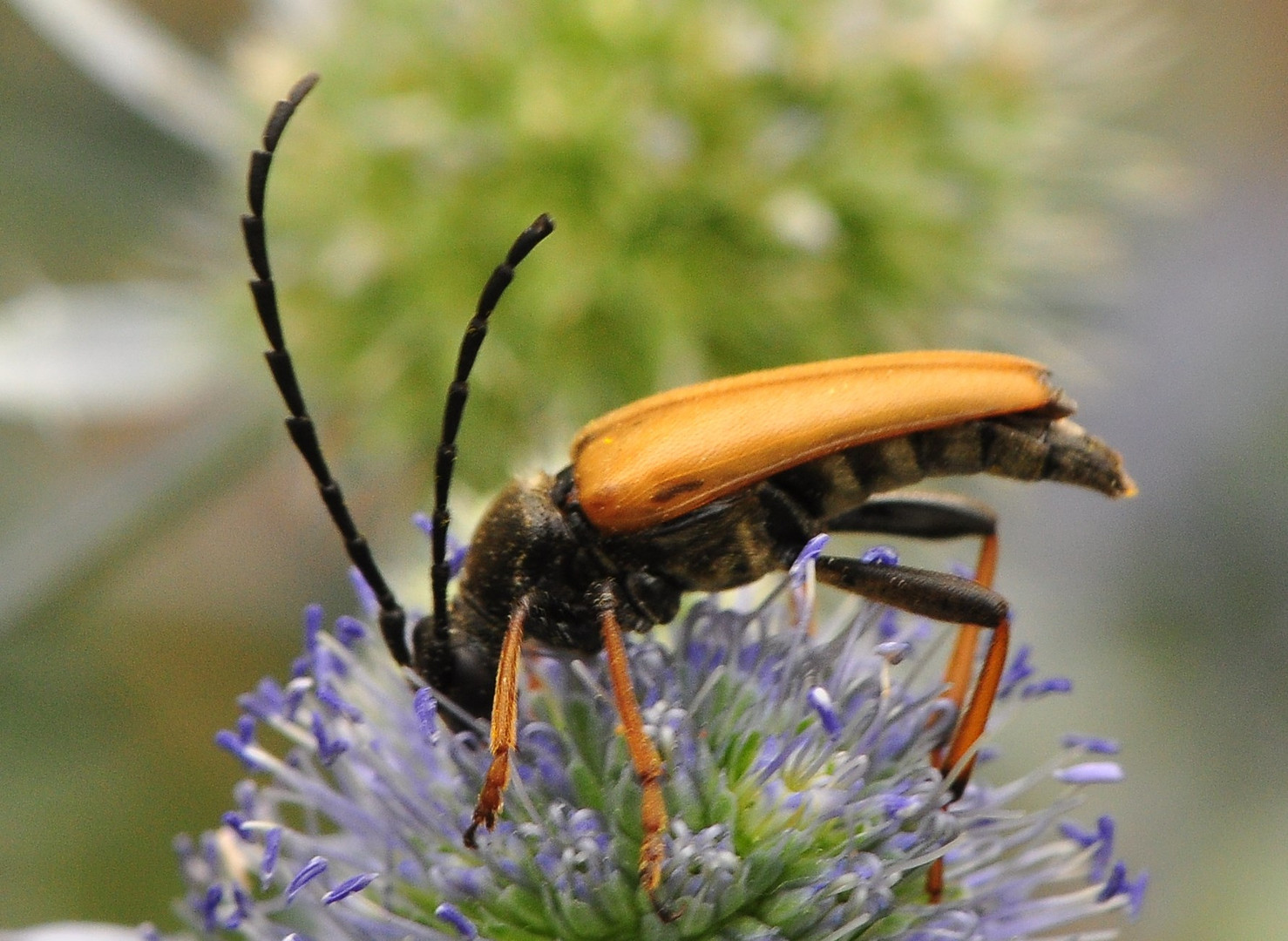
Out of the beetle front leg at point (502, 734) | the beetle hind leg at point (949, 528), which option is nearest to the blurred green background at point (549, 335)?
the beetle hind leg at point (949, 528)

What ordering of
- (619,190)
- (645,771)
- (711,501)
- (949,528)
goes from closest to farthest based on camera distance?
(645,771)
(711,501)
(949,528)
(619,190)

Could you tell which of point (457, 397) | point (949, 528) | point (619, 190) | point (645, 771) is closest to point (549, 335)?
point (619, 190)

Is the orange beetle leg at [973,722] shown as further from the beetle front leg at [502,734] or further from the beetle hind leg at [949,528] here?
the beetle front leg at [502,734]

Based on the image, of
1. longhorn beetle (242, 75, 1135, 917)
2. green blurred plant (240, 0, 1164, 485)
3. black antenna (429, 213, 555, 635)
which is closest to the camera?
black antenna (429, 213, 555, 635)

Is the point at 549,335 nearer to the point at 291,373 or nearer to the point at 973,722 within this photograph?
the point at 291,373

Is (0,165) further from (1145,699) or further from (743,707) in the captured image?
(1145,699)

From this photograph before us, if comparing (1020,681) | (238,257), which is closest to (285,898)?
(1020,681)

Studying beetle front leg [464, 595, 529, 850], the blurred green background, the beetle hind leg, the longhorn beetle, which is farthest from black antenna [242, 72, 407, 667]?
the blurred green background

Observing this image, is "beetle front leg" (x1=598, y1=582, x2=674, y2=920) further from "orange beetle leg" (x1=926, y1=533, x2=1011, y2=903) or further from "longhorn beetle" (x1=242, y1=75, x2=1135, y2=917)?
"orange beetle leg" (x1=926, y1=533, x2=1011, y2=903)
